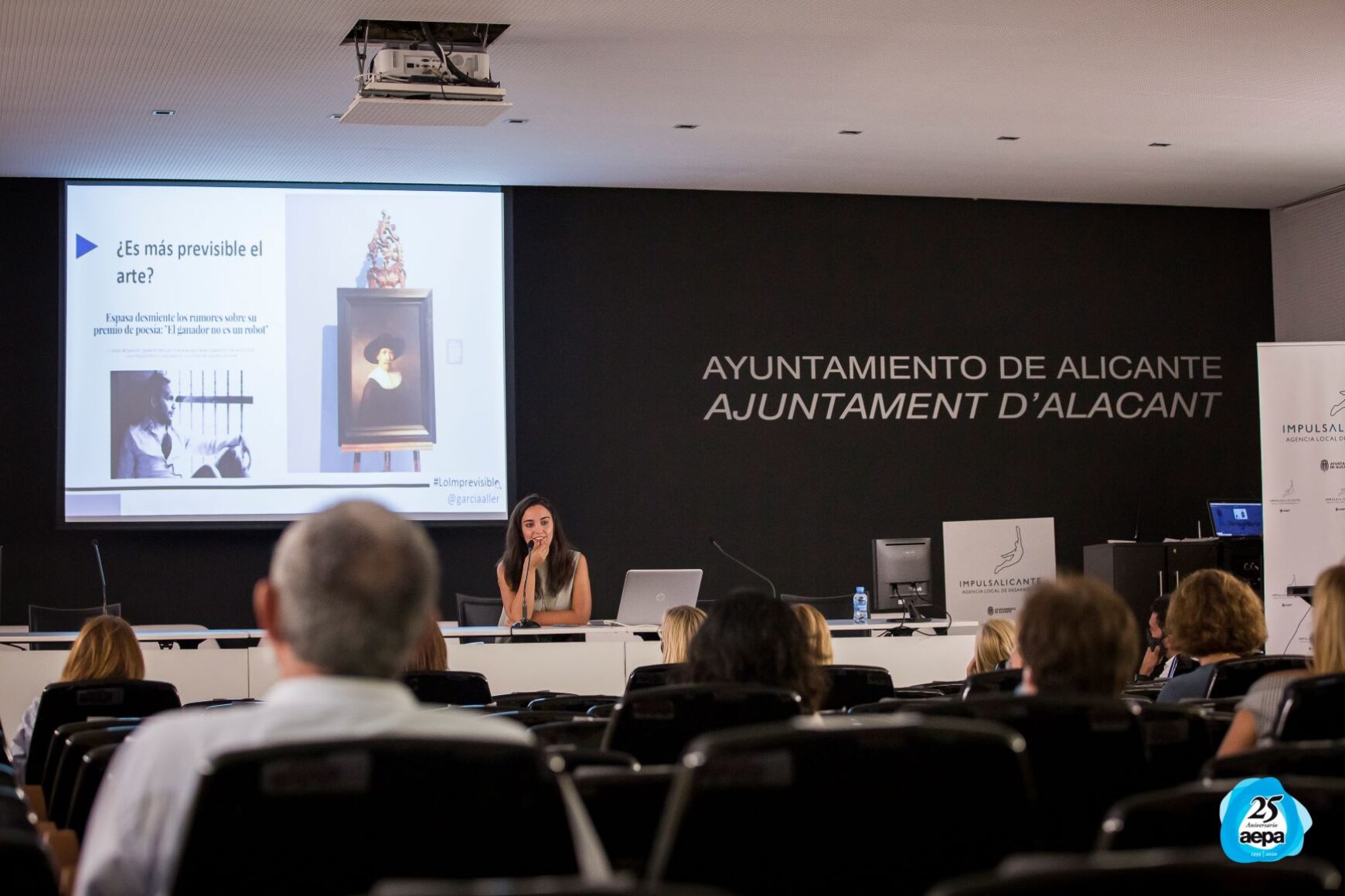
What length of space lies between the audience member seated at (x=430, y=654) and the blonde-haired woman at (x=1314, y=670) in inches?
103

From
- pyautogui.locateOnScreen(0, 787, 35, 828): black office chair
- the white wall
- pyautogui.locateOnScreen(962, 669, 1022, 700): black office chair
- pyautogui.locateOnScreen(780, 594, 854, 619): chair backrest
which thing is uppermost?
the white wall

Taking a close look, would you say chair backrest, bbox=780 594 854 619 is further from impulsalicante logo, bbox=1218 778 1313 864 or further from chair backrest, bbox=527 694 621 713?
impulsalicante logo, bbox=1218 778 1313 864

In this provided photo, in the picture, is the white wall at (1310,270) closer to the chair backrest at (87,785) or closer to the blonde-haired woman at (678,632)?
the blonde-haired woman at (678,632)

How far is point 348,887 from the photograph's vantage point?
1524 mm

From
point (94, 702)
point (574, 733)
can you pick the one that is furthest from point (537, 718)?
point (94, 702)

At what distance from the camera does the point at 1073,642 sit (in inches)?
112

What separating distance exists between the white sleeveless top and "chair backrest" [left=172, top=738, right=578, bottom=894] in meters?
6.03

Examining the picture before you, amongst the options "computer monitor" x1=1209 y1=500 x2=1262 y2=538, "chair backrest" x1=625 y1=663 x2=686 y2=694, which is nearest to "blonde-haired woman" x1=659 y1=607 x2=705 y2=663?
"chair backrest" x1=625 y1=663 x2=686 y2=694

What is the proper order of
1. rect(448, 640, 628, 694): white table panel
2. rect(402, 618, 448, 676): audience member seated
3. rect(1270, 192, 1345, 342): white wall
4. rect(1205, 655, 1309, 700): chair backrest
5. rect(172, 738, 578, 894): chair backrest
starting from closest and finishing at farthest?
rect(172, 738, 578, 894): chair backrest → rect(1205, 655, 1309, 700): chair backrest → rect(402, 618, 448, 676): audience member seated → rect(448, 640, 628, 694): white table panel → rect(1270, 192, 1345, 342): white wall

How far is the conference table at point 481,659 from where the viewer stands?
6.88 metres

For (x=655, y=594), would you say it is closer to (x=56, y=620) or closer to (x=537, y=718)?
(x=56, y=620)

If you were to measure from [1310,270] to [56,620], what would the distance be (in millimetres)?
9255

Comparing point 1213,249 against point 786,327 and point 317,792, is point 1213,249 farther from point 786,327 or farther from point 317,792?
point 317,792

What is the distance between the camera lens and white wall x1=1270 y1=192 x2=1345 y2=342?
11172 mm
